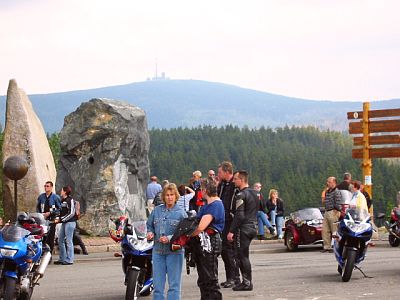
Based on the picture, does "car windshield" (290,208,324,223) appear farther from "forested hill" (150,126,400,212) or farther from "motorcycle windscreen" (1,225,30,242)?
"forested hill" (150,126,400,212)

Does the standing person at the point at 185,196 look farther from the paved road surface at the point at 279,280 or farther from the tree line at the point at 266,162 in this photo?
the tree line at the point at 266,162

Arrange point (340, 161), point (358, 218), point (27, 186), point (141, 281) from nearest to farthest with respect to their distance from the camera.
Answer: point (141, 281) < point (358, 218) < point (27, 186) < point (340, 161)

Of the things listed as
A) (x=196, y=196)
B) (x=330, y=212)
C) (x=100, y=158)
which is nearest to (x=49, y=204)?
(x=196, y=196)

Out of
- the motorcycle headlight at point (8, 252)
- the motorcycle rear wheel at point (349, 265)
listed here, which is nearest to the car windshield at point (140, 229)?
the motorcycle headlight at point (8, 252)

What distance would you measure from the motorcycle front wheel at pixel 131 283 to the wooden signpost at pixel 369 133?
1564 centimetres

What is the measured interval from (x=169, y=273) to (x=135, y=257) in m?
1.79

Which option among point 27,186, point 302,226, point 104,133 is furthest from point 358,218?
point 104,133

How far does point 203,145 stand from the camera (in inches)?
6383

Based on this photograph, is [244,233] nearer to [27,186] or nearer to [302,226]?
[302,226]

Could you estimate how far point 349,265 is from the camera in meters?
15.1

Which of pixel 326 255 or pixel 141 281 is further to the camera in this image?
pixel 326 255

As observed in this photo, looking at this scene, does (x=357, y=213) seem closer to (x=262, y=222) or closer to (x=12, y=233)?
(x=12, y=233)

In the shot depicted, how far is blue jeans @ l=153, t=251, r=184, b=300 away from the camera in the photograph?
11.2 metres

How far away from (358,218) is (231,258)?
2208mm
